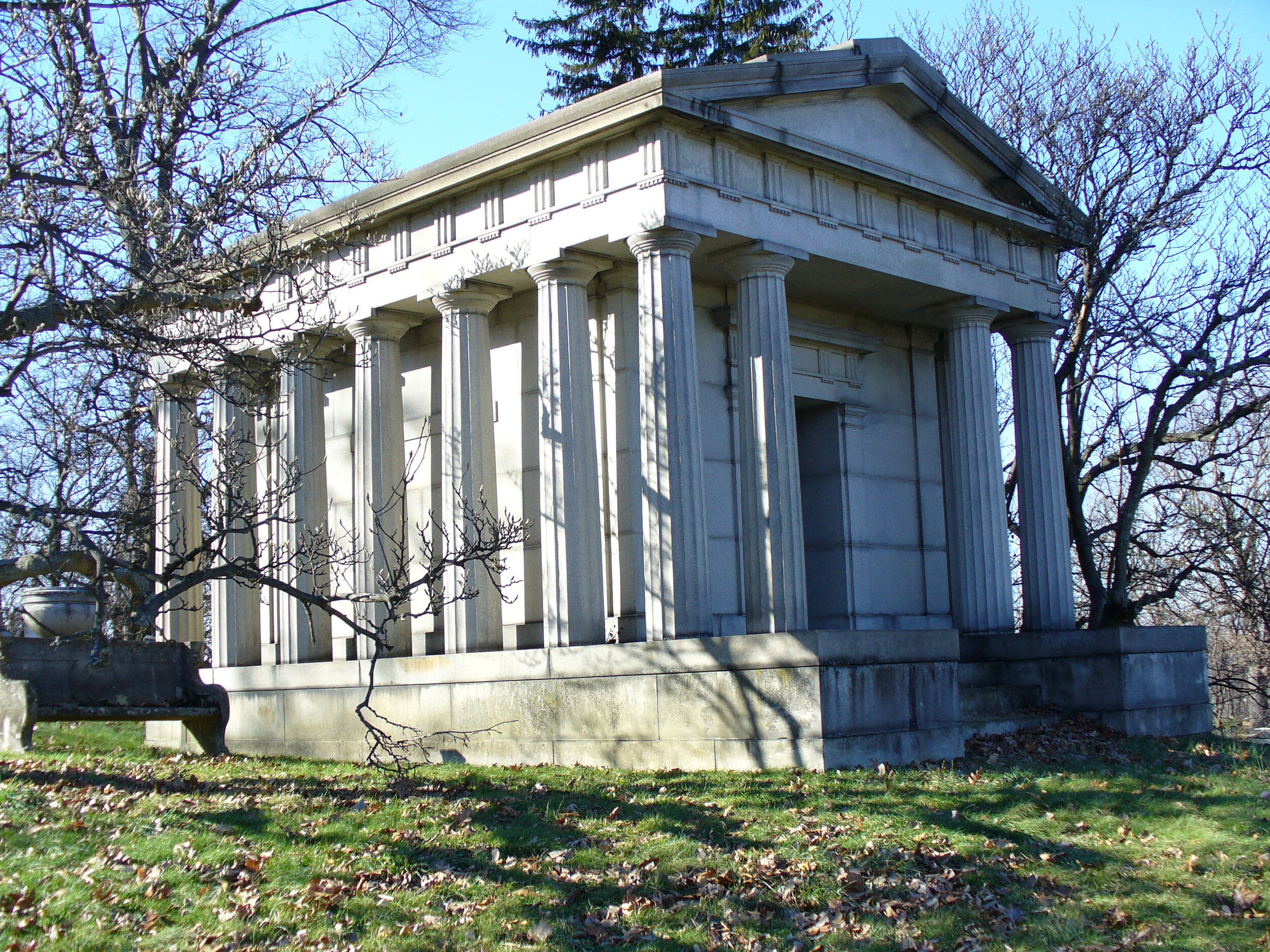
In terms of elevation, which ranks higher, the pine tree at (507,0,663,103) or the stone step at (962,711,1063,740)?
the pine tree at (507,0,663,103)

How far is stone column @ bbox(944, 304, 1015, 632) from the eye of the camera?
17.6m

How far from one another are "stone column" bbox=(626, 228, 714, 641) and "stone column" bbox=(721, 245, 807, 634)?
72cm

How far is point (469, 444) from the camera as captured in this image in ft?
52.3

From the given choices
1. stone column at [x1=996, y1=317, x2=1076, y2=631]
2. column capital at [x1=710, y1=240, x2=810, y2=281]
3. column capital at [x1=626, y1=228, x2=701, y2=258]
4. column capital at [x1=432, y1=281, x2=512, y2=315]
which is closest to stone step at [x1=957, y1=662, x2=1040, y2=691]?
stone column at [x1=996, y1=317, x2=1076, y2=631]

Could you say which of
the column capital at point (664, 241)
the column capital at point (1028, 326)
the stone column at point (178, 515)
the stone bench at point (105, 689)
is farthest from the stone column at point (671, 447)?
the stone column at point (178, 515)

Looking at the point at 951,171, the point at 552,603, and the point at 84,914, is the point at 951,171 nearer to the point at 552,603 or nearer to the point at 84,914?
the point at 552,603

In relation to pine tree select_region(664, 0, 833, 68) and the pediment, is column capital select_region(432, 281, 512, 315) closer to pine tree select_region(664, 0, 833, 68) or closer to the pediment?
the pediment

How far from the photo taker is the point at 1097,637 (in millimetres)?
16266

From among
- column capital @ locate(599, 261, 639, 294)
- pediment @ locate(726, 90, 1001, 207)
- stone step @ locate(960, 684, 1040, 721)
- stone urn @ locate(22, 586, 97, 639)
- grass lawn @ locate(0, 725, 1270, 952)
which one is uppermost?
pediment @ locate(726, 90, 1001, 207)

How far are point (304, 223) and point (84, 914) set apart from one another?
37.1ft

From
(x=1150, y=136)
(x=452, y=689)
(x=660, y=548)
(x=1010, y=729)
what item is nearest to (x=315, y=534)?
(x=452, y=689)

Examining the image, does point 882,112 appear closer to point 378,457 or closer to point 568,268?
point 568,268

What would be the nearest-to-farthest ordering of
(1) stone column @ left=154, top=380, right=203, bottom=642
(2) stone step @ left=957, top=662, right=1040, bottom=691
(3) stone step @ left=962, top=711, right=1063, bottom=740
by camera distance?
(3) stone step @ left=962, top=711, right=1063, bottom=740 → (2) stone step @ left=957, top=662, right=1040, bottom=691 → (1) stone column @ left=154, top=380, right=203, bottom=642

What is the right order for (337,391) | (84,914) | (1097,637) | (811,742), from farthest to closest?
(337,391) → (1097,637) → (811,742) → (84,914)
